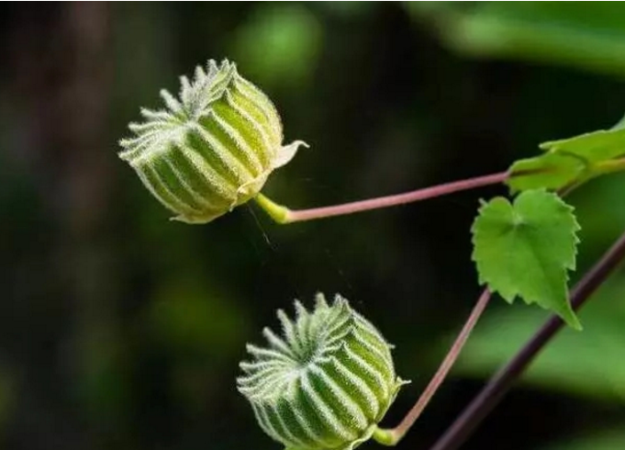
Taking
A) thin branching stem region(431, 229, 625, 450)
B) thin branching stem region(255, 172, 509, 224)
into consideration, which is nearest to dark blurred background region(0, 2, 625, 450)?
thin branching stem region(431, 229, 625, 450)

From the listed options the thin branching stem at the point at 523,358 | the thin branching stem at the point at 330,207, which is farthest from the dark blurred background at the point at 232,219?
the thin branching stem at the point at 330,207

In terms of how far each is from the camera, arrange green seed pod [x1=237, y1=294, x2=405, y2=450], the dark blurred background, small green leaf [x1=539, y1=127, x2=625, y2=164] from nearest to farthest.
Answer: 1. green seed pod [x1=237, y1=294, x2=405, y2=450]
2. small green leaf [x1=539, y1=127, x2=625, y2=164]
3. the dark blurred background

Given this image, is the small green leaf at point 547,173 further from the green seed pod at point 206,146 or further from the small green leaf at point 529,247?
the green seed pod at point 206,146

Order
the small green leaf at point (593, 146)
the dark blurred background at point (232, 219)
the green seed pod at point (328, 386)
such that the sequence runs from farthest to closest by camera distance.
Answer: the dark blurred background at point (232, 219), the small green leaf at point (593, 146), the green seed pod at point (328, 386)

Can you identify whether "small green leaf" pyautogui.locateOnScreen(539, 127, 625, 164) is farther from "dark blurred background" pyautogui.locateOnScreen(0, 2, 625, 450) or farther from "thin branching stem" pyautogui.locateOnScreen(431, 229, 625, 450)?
"dark blurred background" pyautogui.locateOnScreen(0, 2, 625, 450)

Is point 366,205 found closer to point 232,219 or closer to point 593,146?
point 593,146

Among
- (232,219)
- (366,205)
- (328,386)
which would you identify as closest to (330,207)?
(366,205)
